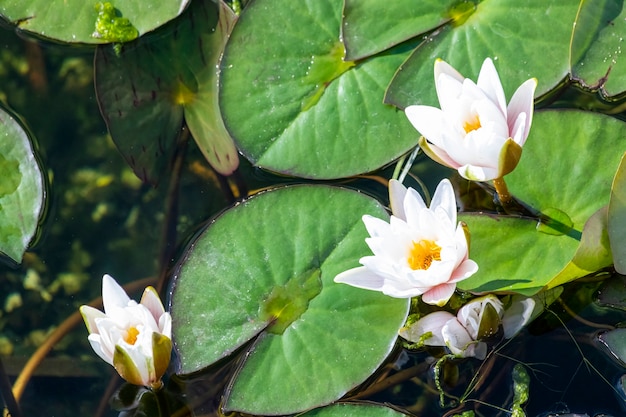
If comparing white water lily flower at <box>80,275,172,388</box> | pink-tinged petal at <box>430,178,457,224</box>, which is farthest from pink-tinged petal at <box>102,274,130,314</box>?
pink-tinged petal at <box>430,178,457,224</box>

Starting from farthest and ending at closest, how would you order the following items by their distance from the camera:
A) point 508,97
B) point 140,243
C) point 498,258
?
point 140,243, point 508,97, point 498,258

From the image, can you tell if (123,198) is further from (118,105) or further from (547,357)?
(547,357)

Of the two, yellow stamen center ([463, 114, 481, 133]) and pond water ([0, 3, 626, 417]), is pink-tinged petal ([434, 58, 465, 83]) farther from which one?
pond water ([0, 3, 626, 417])

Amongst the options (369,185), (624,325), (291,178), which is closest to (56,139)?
(291,178)

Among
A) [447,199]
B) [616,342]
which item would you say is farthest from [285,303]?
[616,342]

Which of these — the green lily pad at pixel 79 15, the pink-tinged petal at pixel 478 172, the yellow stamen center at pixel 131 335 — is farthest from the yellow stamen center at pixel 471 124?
the green lily pad at pixel 79 15

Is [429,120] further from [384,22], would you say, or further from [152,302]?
[152,302]
